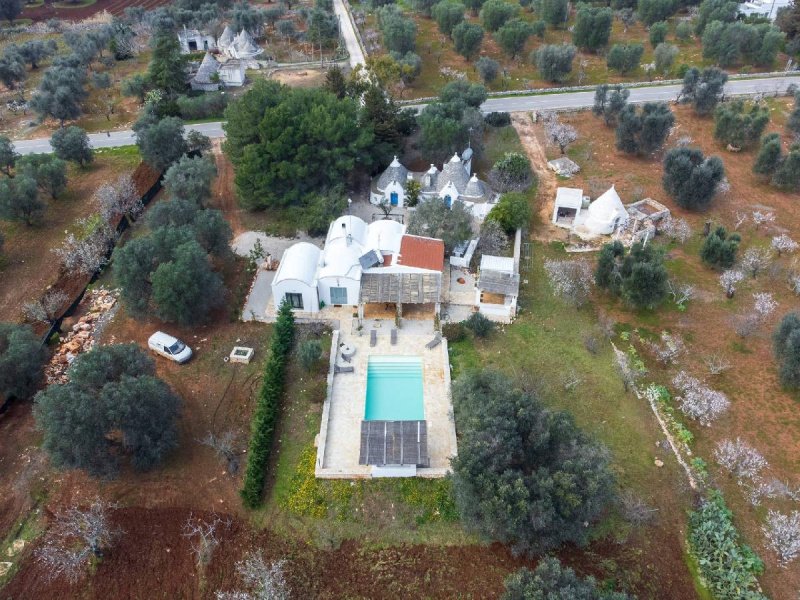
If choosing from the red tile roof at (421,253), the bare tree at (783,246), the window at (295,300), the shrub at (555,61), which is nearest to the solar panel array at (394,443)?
the window at (295,300)

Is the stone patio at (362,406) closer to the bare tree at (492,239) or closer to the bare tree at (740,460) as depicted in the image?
the bare tree at (492,239)

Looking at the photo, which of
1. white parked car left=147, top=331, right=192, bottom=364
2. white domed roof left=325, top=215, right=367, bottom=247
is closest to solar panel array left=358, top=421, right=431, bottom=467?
white parked car left=147, top=331, right=192, bottom=364

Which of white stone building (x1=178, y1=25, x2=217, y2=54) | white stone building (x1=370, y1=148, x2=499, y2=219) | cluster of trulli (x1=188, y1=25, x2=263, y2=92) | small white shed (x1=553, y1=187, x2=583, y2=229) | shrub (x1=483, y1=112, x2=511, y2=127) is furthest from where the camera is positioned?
white stone building (x1=178, y1=25, x2=217, y2=54)

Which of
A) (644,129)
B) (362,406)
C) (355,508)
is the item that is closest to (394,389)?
(362,406)

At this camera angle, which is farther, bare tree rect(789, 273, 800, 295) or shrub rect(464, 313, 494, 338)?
bare tree rect(789, 273, 800, 295)

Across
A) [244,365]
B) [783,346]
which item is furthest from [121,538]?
[783,346]

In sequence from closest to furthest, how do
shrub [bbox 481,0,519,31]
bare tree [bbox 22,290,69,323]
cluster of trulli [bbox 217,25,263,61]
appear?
bare tree [bbox 22,290,69,323]
cluster of trulli [bbox 217,25,263,61]
shrub [bbox 481,0,519,31]

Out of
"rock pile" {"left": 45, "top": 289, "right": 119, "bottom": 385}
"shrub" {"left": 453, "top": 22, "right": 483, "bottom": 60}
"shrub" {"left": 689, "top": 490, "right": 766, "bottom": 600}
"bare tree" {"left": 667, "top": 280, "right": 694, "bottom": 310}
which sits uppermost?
"shrub" {"left": 453, "top": 22, "right": 483, "bottom": 60}

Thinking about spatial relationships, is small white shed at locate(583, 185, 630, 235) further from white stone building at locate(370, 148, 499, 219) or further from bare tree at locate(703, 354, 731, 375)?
bare tree at locate(703, 354, 731, 375)

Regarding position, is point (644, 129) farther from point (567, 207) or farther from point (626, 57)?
point (626, 57)
